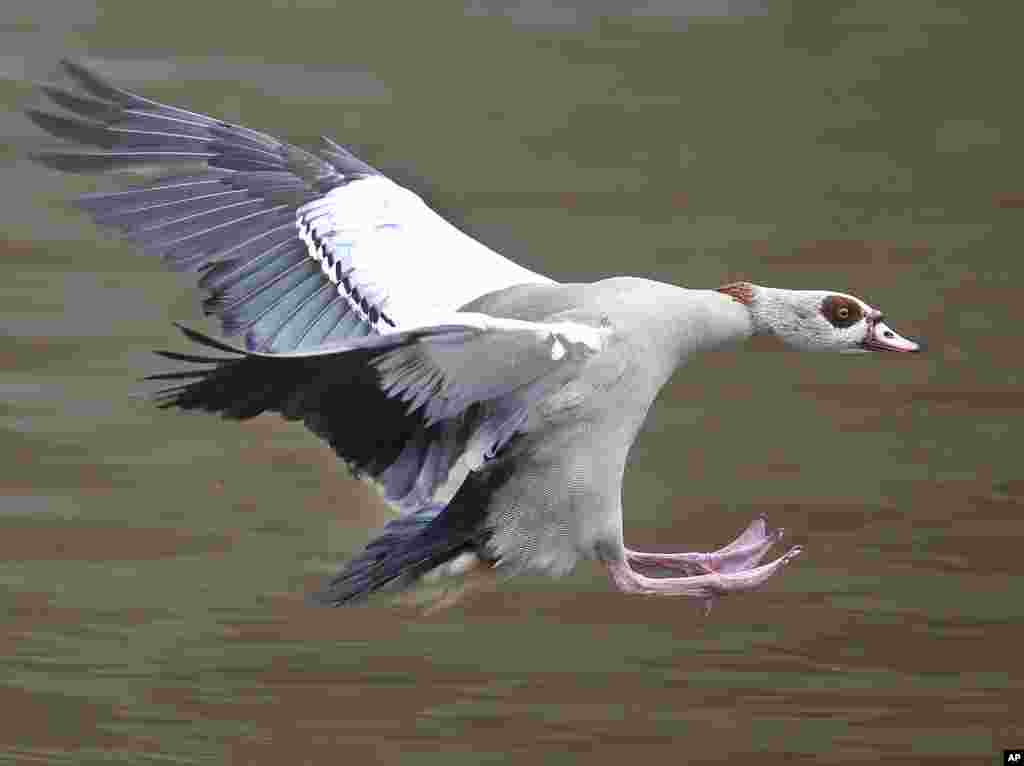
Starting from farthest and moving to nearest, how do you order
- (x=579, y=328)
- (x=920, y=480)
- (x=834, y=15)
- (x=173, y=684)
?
(x=834, y=15) < (x=920, y=480) < (x=173, y=684) < (x=579, y=328)

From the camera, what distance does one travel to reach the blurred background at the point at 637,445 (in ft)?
20.6

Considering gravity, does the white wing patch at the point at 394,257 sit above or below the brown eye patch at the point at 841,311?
above

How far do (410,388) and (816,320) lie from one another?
148 centimetres

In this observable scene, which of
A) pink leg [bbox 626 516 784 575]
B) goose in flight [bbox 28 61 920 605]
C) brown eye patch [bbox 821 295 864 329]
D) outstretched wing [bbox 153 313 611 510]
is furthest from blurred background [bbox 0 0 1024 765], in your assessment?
brown eye patch [bbox 821 295 864 329]

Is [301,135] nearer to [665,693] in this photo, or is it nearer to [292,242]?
[292,242]

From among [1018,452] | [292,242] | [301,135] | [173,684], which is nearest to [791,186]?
[301,135]

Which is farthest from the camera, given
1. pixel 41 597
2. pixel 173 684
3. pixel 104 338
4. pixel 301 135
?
pixel 301 135

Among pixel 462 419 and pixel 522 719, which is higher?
pixel 462 419

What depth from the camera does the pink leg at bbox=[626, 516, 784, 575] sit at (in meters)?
6.57

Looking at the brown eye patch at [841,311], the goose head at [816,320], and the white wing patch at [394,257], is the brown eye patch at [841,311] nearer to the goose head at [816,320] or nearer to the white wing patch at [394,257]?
the goose head at [816,320]

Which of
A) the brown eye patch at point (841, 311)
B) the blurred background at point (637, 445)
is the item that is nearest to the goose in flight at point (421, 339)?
the brown eye patch at point (841, 311)

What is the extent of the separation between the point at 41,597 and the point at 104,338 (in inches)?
80.8

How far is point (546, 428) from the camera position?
19.7ft

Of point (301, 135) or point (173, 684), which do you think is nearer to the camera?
point (173, 684)
